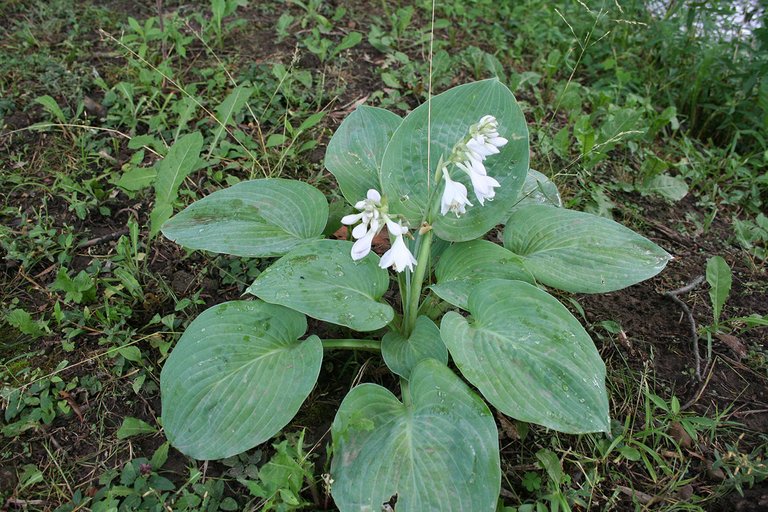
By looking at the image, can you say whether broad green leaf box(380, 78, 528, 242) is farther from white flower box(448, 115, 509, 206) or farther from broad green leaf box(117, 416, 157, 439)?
broad green leaf box(117, 416, 157, 439)

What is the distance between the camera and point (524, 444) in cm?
223

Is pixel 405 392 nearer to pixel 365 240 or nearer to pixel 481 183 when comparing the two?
pixel 365 240

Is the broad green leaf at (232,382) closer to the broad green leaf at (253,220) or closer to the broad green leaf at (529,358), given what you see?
the broad green leaf at (253,220)

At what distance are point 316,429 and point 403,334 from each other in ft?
1.67

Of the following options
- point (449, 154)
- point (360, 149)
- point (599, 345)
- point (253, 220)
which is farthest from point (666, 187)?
point (253, 220)

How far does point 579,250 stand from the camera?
2326 mm

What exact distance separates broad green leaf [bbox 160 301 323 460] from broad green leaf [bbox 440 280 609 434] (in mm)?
552

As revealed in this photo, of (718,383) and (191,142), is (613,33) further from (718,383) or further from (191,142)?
(191,142)

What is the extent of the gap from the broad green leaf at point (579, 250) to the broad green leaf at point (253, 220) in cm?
88

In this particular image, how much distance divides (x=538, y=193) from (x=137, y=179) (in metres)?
2.01

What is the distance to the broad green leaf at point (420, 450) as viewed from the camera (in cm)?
174

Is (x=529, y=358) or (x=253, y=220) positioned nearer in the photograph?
(x=529, y=358)

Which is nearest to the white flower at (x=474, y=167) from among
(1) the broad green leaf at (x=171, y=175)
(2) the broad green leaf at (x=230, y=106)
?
(1) the broad green leaf at (x=171, y=175)

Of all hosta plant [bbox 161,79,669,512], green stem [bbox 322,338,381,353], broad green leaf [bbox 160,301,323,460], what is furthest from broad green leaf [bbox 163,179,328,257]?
green stem [bbox 322,338,381,353]
